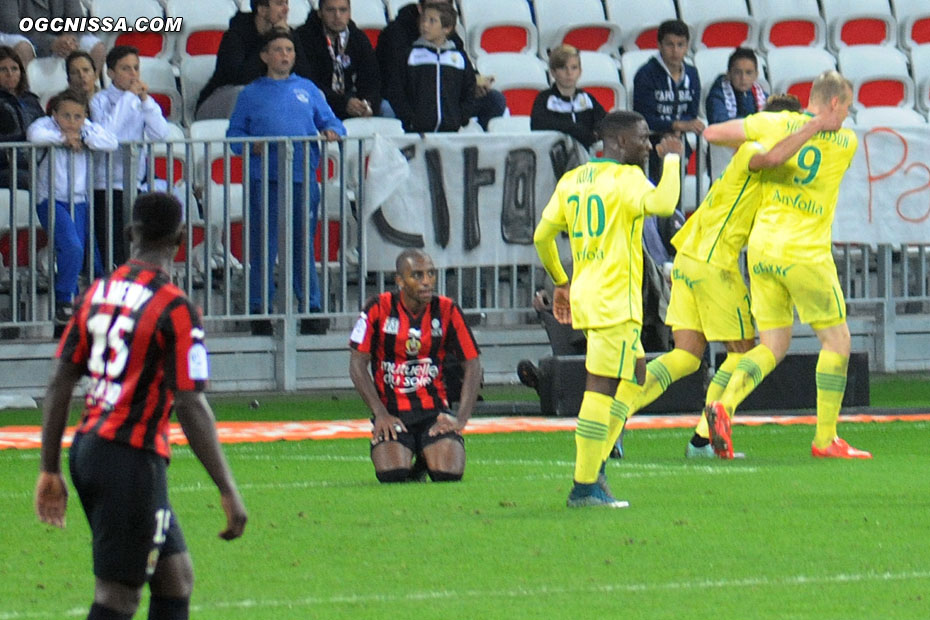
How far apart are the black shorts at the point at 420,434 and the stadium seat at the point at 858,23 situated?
10.9m

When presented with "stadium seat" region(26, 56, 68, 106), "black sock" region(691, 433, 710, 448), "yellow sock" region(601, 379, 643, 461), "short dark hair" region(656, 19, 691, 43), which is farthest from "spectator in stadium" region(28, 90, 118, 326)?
"yellow sock" region(601, 379, 643, 461)

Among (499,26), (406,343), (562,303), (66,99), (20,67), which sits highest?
(499,26)

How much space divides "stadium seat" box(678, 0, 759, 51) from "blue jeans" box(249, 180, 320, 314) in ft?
19.8

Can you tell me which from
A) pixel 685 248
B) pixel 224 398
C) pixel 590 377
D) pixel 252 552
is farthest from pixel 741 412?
pixel 252 552

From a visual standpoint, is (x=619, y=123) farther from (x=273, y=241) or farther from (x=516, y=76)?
(x=516, y=76)

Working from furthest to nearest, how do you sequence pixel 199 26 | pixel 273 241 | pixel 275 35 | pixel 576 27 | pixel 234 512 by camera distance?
1. pixel 576 27
2. pixel 199 26
3. pixel 273 241
4. pixel 275 35
5. pixel 234 512

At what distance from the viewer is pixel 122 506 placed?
190 inches

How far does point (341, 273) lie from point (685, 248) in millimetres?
4128

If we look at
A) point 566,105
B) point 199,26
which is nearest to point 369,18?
point 199,26

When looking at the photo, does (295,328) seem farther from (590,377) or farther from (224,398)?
(590,377)

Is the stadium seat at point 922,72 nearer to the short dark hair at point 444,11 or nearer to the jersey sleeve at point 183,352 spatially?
the short dark hair at point 444,11

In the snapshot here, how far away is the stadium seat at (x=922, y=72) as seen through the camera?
765 inches

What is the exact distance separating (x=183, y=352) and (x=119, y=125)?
31.8ft

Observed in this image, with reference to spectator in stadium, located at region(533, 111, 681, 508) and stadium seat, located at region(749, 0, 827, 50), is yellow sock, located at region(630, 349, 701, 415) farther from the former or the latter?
stadium seat, located at region(749, 0, 827, 50)
